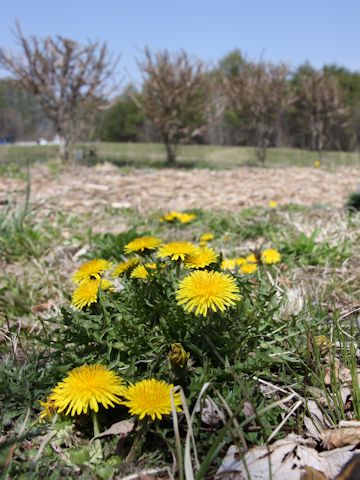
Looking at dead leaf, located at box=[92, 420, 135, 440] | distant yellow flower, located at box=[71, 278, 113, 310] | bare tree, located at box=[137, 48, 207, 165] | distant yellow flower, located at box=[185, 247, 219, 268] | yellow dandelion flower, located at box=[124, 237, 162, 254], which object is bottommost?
dead leaf, located at box=[92, 420, 135, 440]

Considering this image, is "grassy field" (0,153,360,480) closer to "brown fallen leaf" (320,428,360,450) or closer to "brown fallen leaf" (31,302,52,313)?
"brown fallen leaf" (320,428,360,450)

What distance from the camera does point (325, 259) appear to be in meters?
2.79

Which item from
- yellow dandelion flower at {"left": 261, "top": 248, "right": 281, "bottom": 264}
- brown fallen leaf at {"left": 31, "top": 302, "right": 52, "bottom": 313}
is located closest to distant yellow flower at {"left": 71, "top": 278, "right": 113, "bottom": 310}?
brown fallen leaf at {"left": 31, "top": 302, "right": 52, "bottom": 313}

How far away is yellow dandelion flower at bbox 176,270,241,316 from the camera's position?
1.09 m

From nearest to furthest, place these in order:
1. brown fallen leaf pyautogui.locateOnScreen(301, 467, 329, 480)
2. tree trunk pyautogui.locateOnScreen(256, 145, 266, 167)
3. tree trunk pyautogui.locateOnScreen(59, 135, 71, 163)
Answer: brown fallen leaf pyautogui.locateOnScreen(301, 467, 329, 480)
tree trunk pyautogui.locateOnScreen(59, 135, 71, 163)
tree trunk pyautogui.locateOnScreen(256, 145, 266, 167)

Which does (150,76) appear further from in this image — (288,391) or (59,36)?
(288,391)

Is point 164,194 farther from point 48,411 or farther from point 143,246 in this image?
point 48,411

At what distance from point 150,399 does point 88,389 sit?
0.51ft

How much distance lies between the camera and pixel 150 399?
1024 mm

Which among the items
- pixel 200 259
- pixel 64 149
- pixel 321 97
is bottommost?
pixel 200 259

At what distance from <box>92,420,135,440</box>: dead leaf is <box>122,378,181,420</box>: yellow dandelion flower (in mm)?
132

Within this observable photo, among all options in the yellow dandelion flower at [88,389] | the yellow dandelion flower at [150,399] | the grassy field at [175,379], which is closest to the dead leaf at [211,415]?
the grassy field at [175,379]

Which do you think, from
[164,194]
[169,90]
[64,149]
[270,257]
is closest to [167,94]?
[169,90]

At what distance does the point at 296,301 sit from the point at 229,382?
2.56 feet
